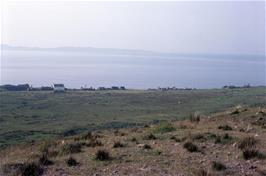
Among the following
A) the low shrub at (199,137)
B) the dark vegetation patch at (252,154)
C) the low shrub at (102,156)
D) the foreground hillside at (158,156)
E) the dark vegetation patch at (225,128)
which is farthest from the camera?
the dark vegetation patch at (225,128)

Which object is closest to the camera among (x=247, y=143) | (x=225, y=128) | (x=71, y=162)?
(x=71, y=162)

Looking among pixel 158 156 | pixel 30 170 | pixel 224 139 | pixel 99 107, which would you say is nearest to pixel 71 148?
pixel 158 156

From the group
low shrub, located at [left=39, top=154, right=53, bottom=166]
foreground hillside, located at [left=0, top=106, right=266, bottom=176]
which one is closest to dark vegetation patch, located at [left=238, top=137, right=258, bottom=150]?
foreground hillside, located at [left=0, top=106, right=266, bottom=176]

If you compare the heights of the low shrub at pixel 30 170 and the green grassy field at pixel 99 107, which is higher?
the low shrub at pixel 30 170

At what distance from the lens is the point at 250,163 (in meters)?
9.82

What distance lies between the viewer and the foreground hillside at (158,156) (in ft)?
30.6

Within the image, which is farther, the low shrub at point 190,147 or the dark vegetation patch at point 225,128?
the dark vegetation patch at point 225,128

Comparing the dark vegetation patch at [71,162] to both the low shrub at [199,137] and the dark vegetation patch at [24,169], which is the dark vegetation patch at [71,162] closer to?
the dark vegetation patch at [24,169]

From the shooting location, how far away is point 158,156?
1060 centimetres

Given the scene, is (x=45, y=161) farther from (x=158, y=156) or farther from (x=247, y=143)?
(x=247, y=143)

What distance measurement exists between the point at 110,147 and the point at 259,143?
11.1 ft

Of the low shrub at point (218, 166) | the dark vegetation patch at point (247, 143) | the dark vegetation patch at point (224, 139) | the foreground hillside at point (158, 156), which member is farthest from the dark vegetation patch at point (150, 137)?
the low shrub at point (218, 166)

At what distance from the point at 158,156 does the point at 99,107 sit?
1623 inches

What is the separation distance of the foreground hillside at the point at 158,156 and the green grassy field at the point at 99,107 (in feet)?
76.8
